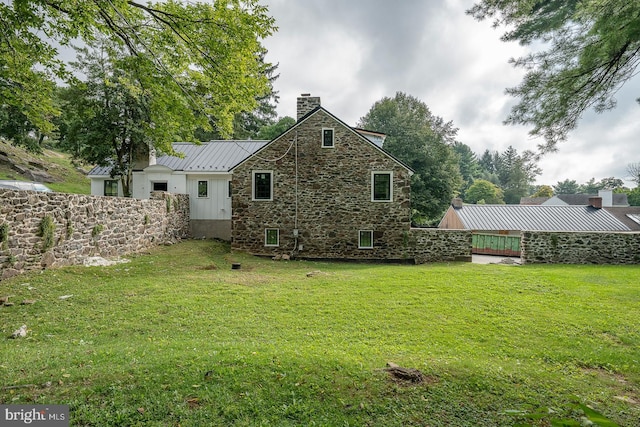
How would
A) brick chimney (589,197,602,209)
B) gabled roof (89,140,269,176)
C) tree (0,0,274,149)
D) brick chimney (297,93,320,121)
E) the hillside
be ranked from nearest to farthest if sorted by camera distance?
1. tree (0,0,274,149)
2. brick chimney (297,93,320,121)
3. gabled roof (89,140,269,176)
4. brick chimney (589,197,602,209)
5. the hillside

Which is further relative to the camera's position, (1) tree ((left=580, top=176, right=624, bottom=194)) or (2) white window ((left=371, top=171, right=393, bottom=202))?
(1) tree ((left=580, top=176, right=624, bottom=194))

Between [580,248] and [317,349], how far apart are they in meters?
16.3

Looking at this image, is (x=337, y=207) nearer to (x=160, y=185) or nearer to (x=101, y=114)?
(x=160, y=185)

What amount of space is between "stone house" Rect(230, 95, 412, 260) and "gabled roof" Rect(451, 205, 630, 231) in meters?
11.2

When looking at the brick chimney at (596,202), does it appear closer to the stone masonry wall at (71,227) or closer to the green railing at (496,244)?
the green railing at (496,244)

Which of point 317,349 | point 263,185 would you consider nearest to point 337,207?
point 263,185

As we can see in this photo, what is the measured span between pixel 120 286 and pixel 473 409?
929 centimetres

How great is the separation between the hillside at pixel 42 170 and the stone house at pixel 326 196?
2109 cm

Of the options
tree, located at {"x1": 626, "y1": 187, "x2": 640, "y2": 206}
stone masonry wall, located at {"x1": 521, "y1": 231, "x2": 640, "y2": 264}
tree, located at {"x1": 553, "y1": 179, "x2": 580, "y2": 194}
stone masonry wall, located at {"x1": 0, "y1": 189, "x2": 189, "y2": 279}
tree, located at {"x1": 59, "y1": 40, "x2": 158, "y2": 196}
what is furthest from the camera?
tree, located at {"x1": 553, "y1": 179, "x2": 580, "y2": 194}

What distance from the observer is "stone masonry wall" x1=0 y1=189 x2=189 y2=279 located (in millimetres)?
8320

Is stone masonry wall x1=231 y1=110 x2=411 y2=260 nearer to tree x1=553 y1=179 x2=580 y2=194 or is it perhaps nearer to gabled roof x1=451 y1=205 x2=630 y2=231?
gabled roof x1=451 y1=205 x2=630 y2=231

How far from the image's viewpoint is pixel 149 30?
5930mm

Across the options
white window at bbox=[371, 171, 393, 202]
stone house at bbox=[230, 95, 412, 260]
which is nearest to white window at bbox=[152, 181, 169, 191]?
stone house at bbox=[230, 95, 412, 260]

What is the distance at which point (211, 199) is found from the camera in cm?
1964
